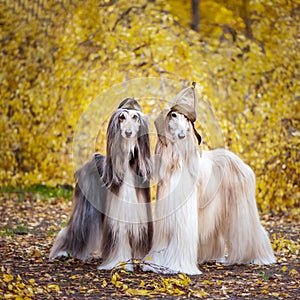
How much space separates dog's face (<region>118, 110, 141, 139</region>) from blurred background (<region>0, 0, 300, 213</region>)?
2.84 metres

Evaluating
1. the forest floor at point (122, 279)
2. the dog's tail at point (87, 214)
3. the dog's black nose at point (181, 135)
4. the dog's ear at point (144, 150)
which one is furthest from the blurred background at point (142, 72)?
the dog's black nose at point (181, 135)

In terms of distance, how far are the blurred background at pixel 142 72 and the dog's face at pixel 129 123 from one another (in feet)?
9.30

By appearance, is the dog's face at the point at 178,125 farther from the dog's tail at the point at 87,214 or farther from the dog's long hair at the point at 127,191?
the dog's tail at the point at 87,214

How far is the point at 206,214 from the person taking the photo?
5.48 metres

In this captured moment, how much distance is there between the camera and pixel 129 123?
5.05 meters

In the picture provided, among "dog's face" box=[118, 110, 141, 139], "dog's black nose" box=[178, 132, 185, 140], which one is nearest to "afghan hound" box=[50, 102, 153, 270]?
"dog's face" box=[118, 110, 141, 139]

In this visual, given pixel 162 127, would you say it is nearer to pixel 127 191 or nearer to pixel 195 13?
pixel 127 191

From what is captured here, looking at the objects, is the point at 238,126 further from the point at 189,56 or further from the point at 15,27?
the point at 15,27

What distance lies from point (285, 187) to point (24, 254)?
3947 millimetres

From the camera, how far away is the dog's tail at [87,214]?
541 cm

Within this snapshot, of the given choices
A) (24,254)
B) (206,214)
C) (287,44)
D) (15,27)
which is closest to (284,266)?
(206,214)

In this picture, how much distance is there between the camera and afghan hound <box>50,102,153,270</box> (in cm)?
507

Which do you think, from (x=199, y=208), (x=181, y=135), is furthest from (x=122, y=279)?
(x=181, y=135)

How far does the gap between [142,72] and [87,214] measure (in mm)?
4167
